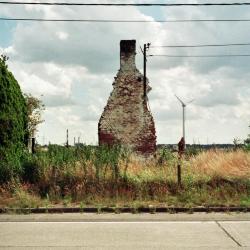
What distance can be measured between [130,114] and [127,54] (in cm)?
332

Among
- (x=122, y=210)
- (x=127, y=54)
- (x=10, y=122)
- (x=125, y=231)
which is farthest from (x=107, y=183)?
(x=127, y=54)

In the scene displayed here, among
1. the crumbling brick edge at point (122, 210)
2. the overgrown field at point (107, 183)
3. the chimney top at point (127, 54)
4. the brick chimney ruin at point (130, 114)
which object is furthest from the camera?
the chimney top at point (127, 54)

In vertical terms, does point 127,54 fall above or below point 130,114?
above

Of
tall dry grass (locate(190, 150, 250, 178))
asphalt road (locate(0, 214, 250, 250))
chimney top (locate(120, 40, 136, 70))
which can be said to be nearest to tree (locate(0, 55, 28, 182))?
asphalt road (locate(0, 214, 250, 250))

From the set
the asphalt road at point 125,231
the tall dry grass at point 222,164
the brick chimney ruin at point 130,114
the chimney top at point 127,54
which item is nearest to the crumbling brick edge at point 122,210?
the asphalt road at point 125,231

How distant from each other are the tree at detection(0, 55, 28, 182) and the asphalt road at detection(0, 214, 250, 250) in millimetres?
5810

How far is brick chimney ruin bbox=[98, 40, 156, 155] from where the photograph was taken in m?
29.4

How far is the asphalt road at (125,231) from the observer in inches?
359

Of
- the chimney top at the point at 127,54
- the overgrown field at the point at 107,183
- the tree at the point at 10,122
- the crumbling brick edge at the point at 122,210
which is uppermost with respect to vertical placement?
the chimney top at the point at 127,54

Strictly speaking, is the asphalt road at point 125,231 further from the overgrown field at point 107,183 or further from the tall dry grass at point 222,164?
the tall dry grass at point 222,164

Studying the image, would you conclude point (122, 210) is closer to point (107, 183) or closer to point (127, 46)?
point (107, 183)

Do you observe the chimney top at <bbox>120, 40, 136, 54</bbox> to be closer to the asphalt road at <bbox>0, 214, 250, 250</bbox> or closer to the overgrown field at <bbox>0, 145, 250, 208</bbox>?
the overgrown field at <bbox>0, 145, 250, 208</bbox>

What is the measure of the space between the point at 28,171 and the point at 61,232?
7.33 meters

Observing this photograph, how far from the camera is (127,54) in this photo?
97.7 ft
